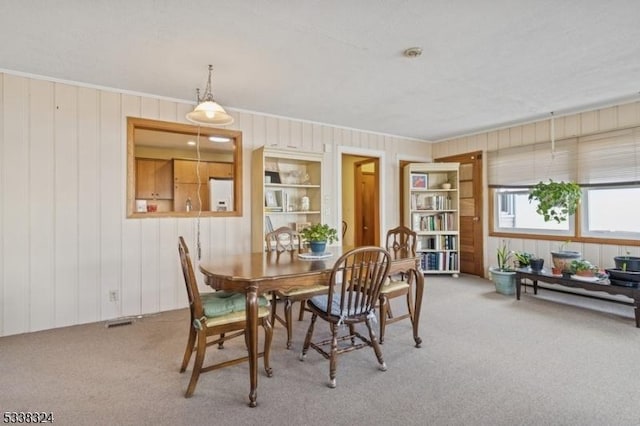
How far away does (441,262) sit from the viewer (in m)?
5.25

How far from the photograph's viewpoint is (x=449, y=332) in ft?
9.56

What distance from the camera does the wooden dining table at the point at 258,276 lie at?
74.2 inches

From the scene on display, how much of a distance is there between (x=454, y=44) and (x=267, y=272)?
2133 millimetres

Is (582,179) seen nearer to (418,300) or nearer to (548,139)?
(548,139)

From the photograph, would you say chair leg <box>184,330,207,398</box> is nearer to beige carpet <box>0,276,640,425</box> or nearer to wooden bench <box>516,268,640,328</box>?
beige carpet <box>0,276,640,425</box>

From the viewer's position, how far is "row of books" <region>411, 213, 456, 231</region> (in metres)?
5.35

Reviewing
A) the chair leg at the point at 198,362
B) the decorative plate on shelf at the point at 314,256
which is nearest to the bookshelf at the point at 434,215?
the decorative plate on shelf at the point at 314,256

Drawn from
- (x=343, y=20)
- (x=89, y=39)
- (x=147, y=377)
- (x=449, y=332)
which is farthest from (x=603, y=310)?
(x=89, y=39)

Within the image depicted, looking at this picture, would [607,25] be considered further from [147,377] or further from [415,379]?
[147,377]

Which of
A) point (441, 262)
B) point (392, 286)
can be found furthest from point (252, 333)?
point (441, 262)

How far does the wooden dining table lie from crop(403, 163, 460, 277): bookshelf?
2.79m

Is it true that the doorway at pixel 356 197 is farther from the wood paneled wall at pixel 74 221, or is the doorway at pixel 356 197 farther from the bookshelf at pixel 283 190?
the wood paneled wall at pixel 74 221

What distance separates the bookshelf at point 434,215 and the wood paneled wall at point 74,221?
3308 millimetres

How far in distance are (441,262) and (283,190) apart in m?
2.87
